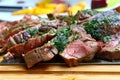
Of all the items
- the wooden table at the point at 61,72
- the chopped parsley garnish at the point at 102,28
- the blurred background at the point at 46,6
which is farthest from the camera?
the blurred background at the point at 46,6

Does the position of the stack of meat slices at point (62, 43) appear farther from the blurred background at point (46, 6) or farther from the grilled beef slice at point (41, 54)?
the blurred background at point (46, 6)

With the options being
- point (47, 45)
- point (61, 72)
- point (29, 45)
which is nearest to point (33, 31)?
point (29, 45)

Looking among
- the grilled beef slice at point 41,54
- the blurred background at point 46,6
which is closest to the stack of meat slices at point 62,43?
the grilled beef slice at point 41,54

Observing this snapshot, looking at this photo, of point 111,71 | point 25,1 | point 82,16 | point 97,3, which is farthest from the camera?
point 25,1

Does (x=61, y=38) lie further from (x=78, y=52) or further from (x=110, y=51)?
(x=110, y=51)

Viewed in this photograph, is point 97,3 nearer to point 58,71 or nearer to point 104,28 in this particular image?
point 104,28

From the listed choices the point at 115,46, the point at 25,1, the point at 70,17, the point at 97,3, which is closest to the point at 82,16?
the point at 70,17
